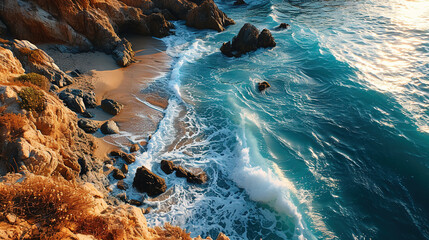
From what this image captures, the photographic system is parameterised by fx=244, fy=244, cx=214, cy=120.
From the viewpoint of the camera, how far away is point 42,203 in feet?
14.7

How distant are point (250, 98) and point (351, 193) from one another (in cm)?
855

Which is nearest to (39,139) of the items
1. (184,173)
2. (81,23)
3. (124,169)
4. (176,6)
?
(124,169)

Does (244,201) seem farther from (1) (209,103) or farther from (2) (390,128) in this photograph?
(2) (390,128)

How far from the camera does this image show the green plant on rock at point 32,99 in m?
7.30

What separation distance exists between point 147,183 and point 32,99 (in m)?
4.77

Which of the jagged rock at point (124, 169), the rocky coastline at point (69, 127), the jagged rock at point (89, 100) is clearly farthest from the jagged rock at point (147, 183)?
the jagged rock at point (89, 100)

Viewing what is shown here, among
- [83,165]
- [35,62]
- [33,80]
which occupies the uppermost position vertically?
[33,80]

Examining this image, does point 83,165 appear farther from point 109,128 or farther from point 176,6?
point 176,6

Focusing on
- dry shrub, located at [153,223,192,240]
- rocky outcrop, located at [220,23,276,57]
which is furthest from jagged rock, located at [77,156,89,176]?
rocky outcrop, located at [220,23,276,57]

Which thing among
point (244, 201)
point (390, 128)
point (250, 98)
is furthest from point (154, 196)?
point (390, 128)

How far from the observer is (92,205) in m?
5.04

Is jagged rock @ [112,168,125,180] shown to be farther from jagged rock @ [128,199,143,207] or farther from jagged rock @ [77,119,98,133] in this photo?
jagged rock @ [77,119,98,133]

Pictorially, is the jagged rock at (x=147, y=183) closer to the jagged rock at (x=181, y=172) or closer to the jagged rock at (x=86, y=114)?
the jagged rock at (x=181, y=172)

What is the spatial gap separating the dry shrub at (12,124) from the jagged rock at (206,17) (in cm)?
2561
